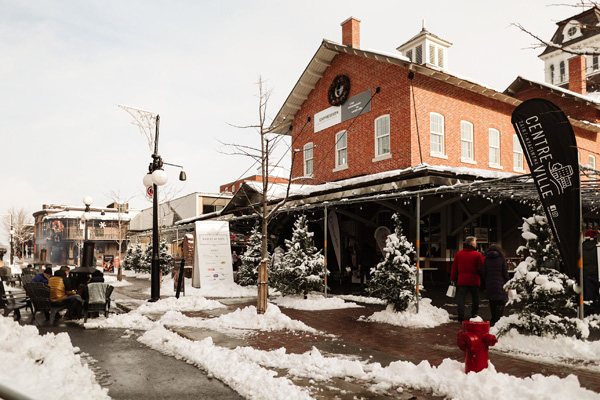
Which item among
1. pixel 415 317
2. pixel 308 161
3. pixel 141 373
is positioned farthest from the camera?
pixel 308 161

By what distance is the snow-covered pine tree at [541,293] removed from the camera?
7.12 meters

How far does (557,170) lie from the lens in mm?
7285

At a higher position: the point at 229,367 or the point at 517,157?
the point at 517,157

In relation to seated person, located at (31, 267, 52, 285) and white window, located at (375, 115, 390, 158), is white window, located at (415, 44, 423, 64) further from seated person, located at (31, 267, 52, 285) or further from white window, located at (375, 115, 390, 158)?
seated person, located at (31, 267, 52, 285)

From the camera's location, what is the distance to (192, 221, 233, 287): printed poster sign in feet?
53.4

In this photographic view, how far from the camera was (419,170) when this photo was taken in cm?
1237

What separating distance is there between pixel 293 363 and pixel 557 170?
5.22 m

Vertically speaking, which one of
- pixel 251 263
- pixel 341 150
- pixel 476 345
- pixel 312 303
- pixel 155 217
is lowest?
pixel 312 303

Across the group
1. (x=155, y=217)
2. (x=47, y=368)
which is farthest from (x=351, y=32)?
(x=47, y=368)

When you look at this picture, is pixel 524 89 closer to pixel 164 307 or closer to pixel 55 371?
pixel 164 307

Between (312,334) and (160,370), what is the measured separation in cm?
317

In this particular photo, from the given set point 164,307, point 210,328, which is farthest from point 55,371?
point 164,307

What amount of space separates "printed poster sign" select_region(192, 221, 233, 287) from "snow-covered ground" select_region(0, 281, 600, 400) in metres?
6.27

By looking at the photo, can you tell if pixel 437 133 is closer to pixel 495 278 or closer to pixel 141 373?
pixel 495 278
